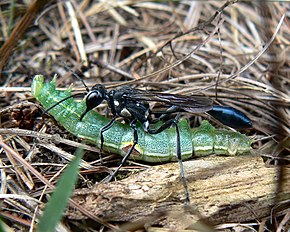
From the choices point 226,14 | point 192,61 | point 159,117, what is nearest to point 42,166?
point 159,117

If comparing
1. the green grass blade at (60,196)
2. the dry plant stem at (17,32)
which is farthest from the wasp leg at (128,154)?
the dry plant stem at (17,32)

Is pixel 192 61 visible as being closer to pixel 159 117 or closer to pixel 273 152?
pixel 159 117

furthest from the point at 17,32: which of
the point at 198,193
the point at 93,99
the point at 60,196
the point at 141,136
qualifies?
the point at 60,196

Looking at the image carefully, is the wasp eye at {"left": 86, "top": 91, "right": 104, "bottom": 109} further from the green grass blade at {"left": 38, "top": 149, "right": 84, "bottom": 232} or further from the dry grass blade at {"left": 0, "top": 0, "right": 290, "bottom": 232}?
the green grass blade at {"left": 38, "top": 149, "right": 84, "bottom": 232}

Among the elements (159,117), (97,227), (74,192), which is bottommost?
(97,227)

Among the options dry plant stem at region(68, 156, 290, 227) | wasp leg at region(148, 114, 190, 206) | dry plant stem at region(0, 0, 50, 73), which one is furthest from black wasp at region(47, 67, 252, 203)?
dry plant stem at region(0, 0, 50, 73)

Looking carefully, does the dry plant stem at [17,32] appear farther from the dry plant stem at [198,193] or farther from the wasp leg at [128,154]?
the dry plant stem at [198,193]
